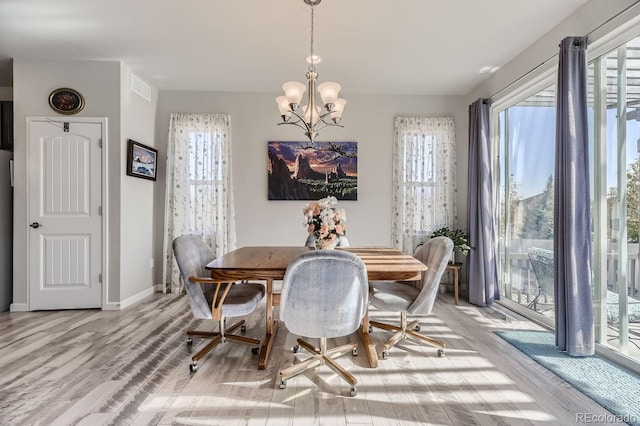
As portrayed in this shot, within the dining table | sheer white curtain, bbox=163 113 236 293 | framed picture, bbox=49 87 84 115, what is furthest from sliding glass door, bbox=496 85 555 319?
framed picture, bbox=49 87 84 115

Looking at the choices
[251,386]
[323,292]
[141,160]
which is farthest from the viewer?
[141,160]

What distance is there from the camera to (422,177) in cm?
451

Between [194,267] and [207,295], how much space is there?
0.85 ft

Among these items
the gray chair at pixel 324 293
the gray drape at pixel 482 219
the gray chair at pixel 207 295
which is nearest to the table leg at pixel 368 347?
the gray chair at pixel 324 293

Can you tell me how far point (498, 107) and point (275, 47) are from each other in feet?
9.23

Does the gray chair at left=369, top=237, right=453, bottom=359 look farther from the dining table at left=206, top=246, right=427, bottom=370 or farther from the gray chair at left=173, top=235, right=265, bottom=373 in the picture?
the gray chair at left=173, top=235, right=265, bottom=373

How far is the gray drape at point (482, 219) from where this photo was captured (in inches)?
149

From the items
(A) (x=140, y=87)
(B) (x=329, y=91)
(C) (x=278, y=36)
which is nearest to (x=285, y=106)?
(B) (x=329, y=91)

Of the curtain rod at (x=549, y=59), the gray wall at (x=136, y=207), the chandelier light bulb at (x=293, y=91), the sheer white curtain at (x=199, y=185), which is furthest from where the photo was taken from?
the sheer white curtain at (x=199, y=185)

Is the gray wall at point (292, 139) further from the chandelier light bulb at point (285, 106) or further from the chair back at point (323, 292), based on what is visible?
the chair back at point (323, 292)

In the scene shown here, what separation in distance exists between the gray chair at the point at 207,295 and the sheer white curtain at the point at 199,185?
1.63m

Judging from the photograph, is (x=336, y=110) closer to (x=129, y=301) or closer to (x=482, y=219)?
(x=482, y=219)

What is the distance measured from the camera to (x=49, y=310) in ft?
11.8

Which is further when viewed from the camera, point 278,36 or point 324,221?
point 278,36
